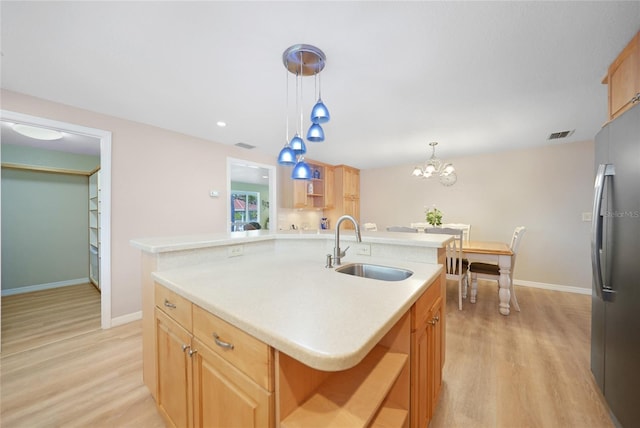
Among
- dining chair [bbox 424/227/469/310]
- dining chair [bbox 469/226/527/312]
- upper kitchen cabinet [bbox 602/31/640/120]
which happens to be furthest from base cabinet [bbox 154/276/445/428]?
dining chair [bbox 469/226/527/312]

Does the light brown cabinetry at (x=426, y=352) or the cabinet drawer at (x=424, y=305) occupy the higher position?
the cabinet drawer at (x=424, y=305)

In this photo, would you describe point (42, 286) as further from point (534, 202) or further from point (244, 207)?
point (534, 202)

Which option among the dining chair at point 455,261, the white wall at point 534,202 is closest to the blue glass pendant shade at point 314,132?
the dining chair at point 455,261

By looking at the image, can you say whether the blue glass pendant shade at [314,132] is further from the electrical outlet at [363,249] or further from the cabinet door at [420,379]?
the cabinet door at [420,379]

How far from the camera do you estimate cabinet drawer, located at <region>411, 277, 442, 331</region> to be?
1086 mm

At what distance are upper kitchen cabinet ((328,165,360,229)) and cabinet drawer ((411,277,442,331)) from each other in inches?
152

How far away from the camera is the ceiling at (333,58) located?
1.34 meters

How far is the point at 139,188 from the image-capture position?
115 inches

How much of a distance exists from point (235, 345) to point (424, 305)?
89cm

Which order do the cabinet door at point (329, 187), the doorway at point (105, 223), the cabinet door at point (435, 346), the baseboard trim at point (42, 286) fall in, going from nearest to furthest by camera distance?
the cabinet door at point (435, 346) < the doorway at point (105, 223) < the baseboard trim at point (42, 286) < the cabinet door at point (329, 187)

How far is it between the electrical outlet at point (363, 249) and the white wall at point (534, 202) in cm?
367

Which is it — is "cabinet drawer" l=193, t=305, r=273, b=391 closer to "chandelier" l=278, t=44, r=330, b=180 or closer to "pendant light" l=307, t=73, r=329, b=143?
"chandelier" l=278, t=44, r=330, b=180

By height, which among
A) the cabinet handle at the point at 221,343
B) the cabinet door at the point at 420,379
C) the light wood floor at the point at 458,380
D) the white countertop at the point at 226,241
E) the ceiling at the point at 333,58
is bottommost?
the light wood floor at the point at 458,380

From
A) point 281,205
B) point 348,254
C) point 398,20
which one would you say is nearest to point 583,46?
point 398,20
